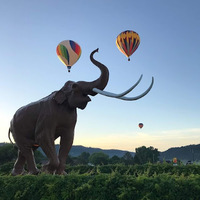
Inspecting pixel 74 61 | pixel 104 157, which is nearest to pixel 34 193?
pixel 74 61

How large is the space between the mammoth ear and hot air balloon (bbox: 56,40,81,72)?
1147 centimetres

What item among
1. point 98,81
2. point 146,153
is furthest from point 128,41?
point 146,153

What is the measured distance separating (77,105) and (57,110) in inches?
23.4

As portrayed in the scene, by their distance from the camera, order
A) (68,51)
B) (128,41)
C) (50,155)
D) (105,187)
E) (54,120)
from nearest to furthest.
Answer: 1. (105,187)
2. (50,155)
3. (54,120)
4. (68,51)
5. (128,41)

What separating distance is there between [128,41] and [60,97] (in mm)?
15370

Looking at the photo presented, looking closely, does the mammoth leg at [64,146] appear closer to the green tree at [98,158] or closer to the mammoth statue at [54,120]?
the mammoth statue at [54,120]

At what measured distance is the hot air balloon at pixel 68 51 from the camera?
18.9 m

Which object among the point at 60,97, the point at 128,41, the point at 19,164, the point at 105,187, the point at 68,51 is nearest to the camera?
the point at 105,187

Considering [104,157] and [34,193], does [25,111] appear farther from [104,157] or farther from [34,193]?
[104,157]

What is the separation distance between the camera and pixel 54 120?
7680mm

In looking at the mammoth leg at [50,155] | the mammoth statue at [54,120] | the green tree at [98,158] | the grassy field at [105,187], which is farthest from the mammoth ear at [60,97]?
the green tree at [98,158]

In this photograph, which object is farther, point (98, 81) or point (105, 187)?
point (98, 81)

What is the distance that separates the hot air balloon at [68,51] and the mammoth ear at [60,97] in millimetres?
11473

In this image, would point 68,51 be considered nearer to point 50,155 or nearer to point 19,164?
point 19,164
